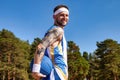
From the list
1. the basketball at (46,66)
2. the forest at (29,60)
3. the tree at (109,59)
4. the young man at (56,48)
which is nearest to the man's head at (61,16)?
the young man at (56,48)

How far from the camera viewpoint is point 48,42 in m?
6.25

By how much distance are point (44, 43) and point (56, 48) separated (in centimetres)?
23

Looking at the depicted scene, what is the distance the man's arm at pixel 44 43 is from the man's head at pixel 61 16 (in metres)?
0.13

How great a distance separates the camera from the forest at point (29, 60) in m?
79.9

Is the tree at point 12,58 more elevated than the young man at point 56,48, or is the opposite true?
the tree at point 12,58

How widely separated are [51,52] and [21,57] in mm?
74629

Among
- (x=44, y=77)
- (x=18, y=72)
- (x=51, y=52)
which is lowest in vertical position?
(x=44, y=77)

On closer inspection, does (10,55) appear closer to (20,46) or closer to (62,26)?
(20,46)

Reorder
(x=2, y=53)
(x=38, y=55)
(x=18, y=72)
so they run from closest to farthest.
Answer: (x=38, y=55) → (x=18, y=72) → (x=2, y=53)

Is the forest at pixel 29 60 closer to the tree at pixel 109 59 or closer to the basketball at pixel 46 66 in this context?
the tree at pixel 109 59

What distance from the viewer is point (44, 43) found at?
6.24 metres

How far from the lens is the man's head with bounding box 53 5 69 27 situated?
646 centimetres

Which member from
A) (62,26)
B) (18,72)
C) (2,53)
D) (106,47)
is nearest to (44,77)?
(62,26)

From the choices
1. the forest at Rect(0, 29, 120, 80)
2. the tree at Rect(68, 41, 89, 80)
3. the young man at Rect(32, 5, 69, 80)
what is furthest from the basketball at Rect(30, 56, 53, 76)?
the tree at Rect(68, 41, 89, 80)
